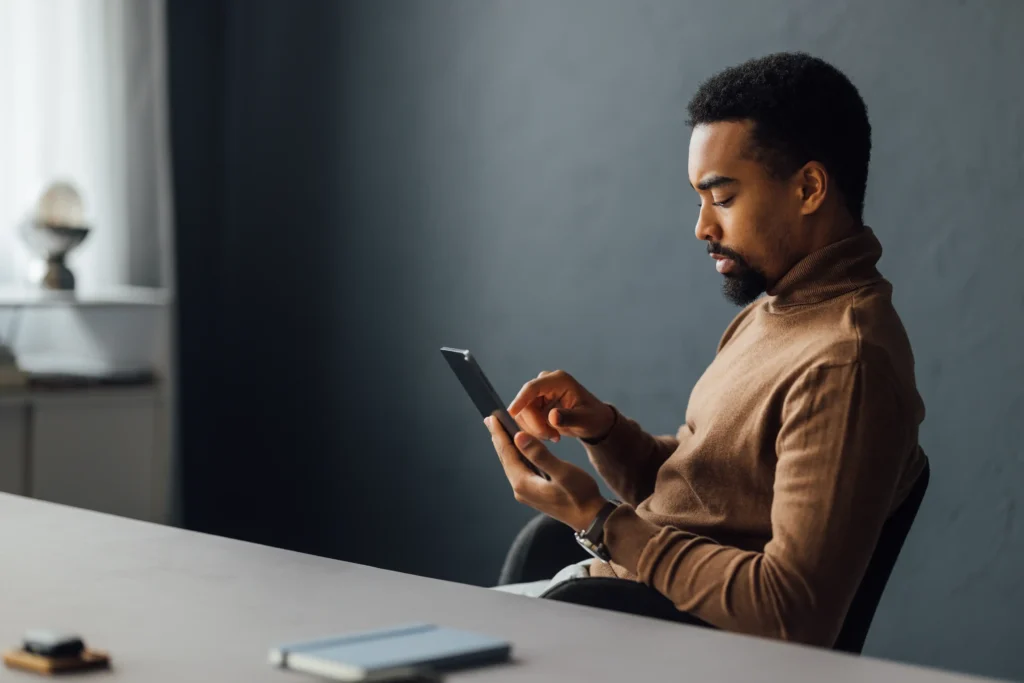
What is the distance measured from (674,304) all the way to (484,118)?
2.67ft

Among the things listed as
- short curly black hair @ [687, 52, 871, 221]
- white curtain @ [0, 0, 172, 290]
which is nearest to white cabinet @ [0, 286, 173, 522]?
white curtain @ [0, 0, 172, 290]

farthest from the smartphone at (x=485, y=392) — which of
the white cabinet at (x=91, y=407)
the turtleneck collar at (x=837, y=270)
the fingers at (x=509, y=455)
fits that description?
the white cabinet at (x=91, y=407)

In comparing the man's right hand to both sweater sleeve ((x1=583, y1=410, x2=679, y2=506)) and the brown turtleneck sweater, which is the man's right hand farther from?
the brown turtleneck sweater

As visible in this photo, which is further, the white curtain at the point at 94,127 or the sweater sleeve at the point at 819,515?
the white curtain at the point at 94,127

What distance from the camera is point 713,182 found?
1.79 meters

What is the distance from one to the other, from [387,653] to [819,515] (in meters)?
0.68

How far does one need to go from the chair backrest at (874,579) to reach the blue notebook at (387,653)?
691mm

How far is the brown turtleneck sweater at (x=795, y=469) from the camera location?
1.54m

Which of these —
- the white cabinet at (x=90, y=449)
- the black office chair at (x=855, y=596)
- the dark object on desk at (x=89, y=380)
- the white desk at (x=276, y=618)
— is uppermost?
the white desk at (x=276, y=618)

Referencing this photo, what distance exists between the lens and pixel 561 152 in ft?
10.8

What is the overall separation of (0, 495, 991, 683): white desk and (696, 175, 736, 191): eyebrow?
726 millimetres

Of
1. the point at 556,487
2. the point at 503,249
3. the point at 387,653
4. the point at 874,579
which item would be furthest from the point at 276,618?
the point at 503,249

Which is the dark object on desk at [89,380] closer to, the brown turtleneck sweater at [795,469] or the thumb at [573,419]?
the thumb at [573,419]

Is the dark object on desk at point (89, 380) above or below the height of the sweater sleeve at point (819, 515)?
below
